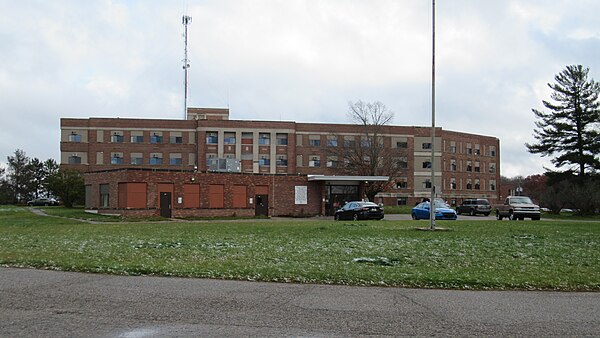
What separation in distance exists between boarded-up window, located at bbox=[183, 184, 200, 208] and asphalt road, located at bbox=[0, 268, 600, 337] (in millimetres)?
36541

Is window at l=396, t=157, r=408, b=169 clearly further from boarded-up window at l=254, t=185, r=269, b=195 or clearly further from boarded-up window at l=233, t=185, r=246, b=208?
boarded-up window at l=233, t=185, r=246, b=208

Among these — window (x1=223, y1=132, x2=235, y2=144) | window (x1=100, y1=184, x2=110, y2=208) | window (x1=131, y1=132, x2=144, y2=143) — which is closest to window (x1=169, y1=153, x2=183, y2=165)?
window (x1=131, y1=132, x2=144, y2=143)

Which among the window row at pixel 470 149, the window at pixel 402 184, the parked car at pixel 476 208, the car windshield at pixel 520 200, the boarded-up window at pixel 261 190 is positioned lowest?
the parked car at pixel 476 208

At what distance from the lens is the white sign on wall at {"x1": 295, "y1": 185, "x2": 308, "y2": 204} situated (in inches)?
2074

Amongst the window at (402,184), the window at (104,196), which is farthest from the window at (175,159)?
the window at (104,196)

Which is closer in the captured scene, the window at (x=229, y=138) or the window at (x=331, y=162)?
the window at (x=229, y=138)

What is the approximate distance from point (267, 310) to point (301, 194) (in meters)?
44.8

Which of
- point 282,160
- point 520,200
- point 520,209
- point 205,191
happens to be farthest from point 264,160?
point 520,209

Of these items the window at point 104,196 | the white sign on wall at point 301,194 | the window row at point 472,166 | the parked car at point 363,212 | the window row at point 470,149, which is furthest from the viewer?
the window row at point 470,149

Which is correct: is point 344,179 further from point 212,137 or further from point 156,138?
point 156,138

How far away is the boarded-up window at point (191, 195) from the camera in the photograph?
46.7 meters

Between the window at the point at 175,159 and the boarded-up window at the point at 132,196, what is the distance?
39.5 metres

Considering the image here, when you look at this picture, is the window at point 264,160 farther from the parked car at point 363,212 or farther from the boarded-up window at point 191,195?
the parked car at point 363,212

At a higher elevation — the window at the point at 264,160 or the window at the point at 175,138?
the window at the point at 175,138
